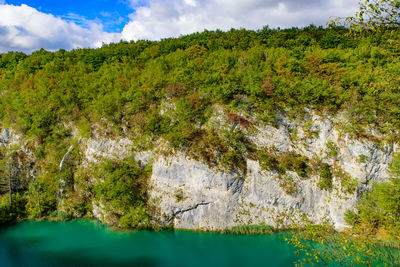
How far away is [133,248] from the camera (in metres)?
15.9

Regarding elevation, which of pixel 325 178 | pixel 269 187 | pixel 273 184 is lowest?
pixel 269 187

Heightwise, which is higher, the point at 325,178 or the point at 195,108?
the point at 195,108

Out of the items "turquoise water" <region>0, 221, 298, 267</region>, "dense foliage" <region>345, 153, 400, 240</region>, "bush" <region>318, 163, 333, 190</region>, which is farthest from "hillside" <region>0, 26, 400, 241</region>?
"turquoise water" <region>0, 221, 298, 267</region>

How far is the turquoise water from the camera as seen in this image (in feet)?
47.9

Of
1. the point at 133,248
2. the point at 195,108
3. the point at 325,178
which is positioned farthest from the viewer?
the point at 195,108

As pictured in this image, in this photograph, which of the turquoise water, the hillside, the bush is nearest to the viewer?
the turquoise water

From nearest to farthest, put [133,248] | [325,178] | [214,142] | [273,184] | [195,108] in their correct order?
[133,248], [325,178], [273,184], [214,142], [195,108]

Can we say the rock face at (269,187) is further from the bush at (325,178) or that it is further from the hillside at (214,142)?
the bush at (325,178)

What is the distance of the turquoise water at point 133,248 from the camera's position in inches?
575

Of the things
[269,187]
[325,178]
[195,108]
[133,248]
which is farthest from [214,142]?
[133,248]

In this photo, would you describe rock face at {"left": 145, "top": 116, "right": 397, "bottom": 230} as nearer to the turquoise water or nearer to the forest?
the forest

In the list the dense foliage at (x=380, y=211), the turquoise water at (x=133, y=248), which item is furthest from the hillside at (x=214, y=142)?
the turquoise water at (x=133, y=248)

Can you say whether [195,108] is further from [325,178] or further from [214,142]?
[325,178]

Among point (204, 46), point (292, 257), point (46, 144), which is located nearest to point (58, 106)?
point (46, 144)
